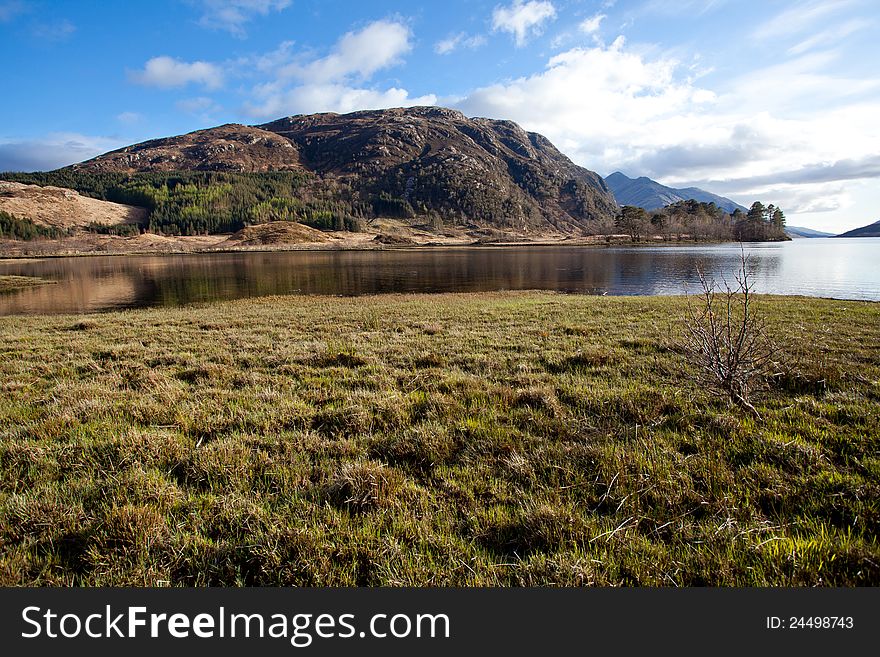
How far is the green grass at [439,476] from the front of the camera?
3.04 meters

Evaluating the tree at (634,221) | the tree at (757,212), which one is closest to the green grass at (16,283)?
the tree at (634,221)

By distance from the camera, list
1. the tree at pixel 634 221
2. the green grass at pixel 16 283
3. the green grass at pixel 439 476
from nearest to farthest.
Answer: the green grass at pixel 439 476, the green grass at pixel 16 283, the tree at pixel 634 221

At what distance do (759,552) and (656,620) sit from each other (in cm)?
112

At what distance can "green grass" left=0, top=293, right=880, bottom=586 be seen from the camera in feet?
9.97

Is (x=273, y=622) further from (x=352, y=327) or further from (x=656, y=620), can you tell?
(x=352, y=327)

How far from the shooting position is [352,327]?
15867 mm

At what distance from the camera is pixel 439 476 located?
14.3ft

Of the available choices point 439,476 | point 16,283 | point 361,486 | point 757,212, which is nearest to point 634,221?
point 757,212

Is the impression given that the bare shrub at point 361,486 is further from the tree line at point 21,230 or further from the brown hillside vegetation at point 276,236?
the tree line at point 21,230

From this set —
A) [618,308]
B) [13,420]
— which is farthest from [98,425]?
[618,308]

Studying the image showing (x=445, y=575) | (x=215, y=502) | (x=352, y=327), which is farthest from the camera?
(x=352, y=327)

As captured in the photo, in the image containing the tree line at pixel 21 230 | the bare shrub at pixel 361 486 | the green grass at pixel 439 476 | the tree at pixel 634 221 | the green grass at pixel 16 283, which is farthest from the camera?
the tree line at pixel 21 230

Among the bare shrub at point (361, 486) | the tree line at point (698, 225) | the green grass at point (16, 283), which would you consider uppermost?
the tree line at point (698, 225)

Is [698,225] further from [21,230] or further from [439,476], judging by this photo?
[21,230]
